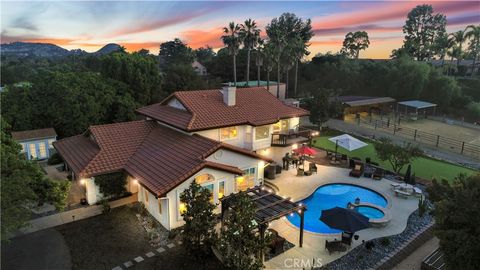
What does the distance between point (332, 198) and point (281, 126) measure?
8.39m

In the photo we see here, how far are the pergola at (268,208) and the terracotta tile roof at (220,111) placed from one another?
712 centimetres

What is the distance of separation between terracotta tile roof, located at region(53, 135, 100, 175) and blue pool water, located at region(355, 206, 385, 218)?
1880 cm

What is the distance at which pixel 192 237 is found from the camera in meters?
14.3

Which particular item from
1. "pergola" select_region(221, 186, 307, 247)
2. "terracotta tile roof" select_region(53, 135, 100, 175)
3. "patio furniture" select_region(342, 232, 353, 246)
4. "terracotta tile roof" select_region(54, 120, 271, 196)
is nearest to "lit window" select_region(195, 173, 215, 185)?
"terracotta tile roof" select_region(54, 120, 271, 196)

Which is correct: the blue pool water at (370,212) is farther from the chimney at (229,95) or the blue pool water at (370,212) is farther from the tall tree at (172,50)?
the tall tree at (172,50)

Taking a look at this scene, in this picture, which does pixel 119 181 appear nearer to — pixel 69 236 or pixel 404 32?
pixel 69 236

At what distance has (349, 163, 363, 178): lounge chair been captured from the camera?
26.0m

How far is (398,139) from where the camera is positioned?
3988 centimetres

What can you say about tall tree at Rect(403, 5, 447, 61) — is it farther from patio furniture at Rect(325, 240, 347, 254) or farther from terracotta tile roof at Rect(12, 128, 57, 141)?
terracotta tile roof at Rect(12, 128, 57, 141)

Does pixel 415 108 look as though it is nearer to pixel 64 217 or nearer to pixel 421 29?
pixel 421 29

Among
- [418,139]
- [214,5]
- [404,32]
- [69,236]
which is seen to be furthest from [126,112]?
[404,32]

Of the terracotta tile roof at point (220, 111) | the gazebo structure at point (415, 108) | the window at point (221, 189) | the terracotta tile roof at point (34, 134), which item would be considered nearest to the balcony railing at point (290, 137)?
the terracotta tile roof at point (220, 111)

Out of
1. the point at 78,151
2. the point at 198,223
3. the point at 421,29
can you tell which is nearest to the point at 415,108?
the point at 421,29

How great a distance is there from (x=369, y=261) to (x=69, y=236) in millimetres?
15918
